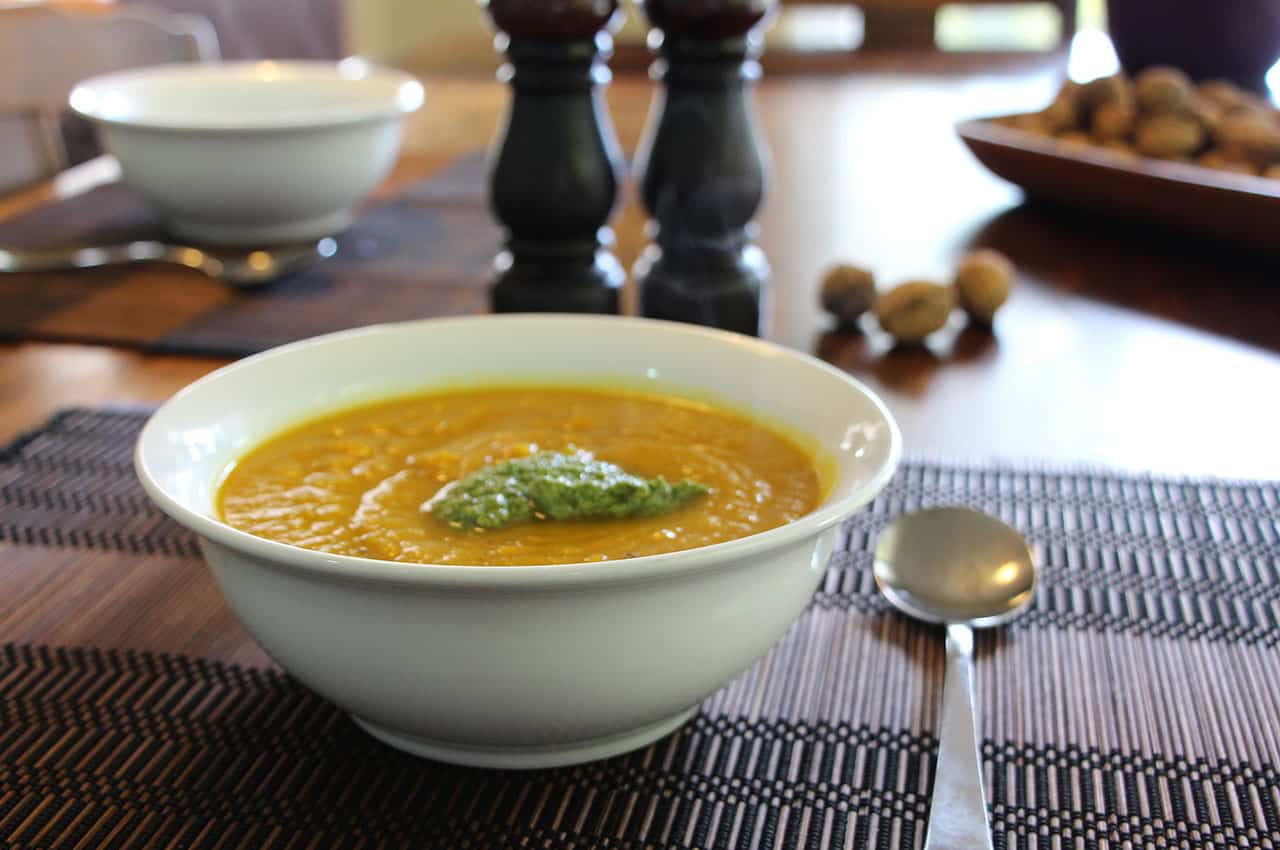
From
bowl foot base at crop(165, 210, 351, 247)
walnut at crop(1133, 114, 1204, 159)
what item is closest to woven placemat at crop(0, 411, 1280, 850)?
bowl foot base at crop(165, 210, 351, 247)

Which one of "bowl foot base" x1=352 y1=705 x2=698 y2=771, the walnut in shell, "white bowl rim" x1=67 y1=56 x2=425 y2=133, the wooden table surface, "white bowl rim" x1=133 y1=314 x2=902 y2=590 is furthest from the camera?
"white bowl rim" x1=67 y1=56 x2=425 y2=133

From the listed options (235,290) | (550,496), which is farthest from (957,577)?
(235,290)

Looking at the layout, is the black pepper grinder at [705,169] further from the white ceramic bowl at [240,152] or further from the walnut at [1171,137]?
the walnut at [1171,137]

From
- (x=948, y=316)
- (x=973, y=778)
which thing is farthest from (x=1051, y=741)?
(x=948, y=316)

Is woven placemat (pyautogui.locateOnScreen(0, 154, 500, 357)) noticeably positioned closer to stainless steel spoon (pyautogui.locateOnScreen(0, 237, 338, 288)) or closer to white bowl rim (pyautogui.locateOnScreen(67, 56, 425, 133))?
stainless steel spoon (pyautogui.locateOnScreen(0, 237, 338, 288))

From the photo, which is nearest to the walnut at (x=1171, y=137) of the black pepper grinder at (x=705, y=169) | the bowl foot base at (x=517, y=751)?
the black pepper grinder at (x=705, y=169)

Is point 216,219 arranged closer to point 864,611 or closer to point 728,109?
point 728,109

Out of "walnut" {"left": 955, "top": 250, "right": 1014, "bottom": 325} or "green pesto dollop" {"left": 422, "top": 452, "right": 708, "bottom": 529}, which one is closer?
"green pesto dollop" {"left": 422, "top": 452, "right": 708, "bottom": 529}
